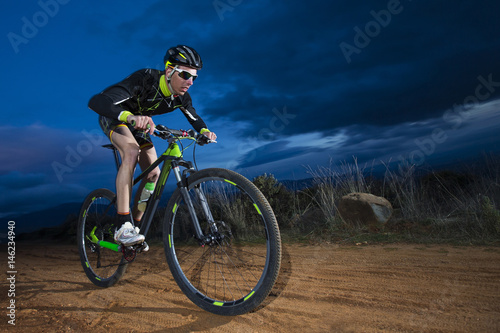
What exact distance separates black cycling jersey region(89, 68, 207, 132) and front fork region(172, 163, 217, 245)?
0.83 metres

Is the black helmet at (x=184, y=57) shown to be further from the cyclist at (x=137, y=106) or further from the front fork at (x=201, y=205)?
the front fork at (x=201, y=205)

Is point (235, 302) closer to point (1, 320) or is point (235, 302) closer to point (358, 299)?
point (358, 299)

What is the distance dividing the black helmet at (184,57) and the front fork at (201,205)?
1185mm

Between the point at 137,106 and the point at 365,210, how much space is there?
5.21 metres

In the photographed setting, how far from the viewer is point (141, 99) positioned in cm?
426

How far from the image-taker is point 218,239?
10.2ft

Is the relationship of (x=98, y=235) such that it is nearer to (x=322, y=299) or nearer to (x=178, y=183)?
(x=178, y=183)

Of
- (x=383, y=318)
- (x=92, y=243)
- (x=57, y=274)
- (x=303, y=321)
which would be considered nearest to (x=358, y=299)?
(x=383, y=318)

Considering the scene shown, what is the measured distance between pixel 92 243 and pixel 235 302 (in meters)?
2.99

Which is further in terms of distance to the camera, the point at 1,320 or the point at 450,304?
the point at 1,320

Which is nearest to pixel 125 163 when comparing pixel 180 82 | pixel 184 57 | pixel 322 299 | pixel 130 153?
pixel 130 153

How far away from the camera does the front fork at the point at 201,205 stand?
3160 mm

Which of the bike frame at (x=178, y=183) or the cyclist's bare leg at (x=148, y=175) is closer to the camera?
the bike frame at (x=178, y=183)

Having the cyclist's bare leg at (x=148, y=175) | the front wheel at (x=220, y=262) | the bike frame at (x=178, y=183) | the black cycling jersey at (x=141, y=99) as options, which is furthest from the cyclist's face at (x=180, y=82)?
the front wheel at (x=220, y=262)
